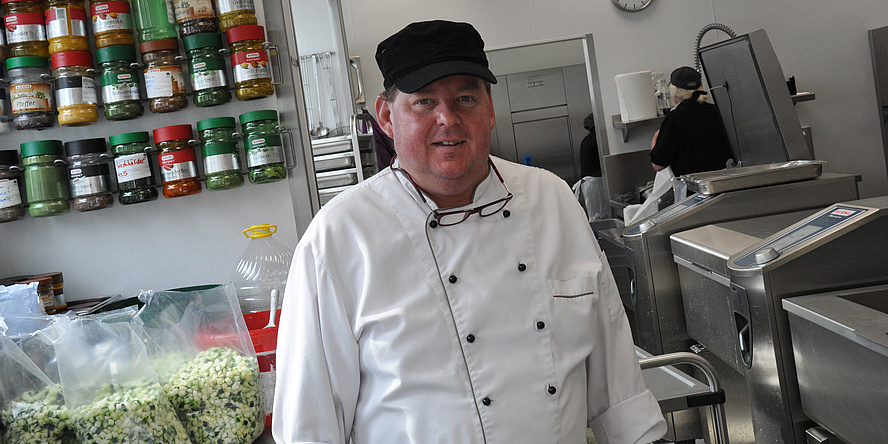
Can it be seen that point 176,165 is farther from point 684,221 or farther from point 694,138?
point 694,138

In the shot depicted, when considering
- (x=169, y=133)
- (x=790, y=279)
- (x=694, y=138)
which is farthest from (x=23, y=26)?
(x=694, y=138)

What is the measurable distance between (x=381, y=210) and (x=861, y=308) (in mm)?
1100

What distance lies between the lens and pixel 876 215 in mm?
1858

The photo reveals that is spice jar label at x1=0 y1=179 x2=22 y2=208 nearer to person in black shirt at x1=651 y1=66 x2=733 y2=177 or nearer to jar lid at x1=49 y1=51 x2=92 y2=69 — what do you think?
jar lid at x1=49 y1=51 x2=92 y2=69

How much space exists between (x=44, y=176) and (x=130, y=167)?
24 cm

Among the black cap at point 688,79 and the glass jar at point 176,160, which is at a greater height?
the black cap at point 688,79

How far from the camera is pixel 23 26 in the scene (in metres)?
2.16

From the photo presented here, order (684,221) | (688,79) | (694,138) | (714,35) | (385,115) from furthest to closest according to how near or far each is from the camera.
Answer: (714,35)
(688,79)
(694,138)
(684,221)
(385,115)

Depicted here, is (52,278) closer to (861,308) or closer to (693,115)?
(861,308)

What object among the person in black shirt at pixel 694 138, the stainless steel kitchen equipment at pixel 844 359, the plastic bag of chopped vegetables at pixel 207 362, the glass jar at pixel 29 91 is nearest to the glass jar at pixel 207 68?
the glass jar at pixel 29 91

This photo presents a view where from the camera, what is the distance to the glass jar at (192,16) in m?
2.18

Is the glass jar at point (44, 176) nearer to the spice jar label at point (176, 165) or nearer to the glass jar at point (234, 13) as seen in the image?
the spice jar label at point (176, 165)

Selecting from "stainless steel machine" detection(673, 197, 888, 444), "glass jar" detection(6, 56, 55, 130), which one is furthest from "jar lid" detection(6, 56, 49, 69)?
"stainless steel machine" detection(673, 197, 888, 444)

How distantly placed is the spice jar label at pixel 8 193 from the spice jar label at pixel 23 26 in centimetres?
41
